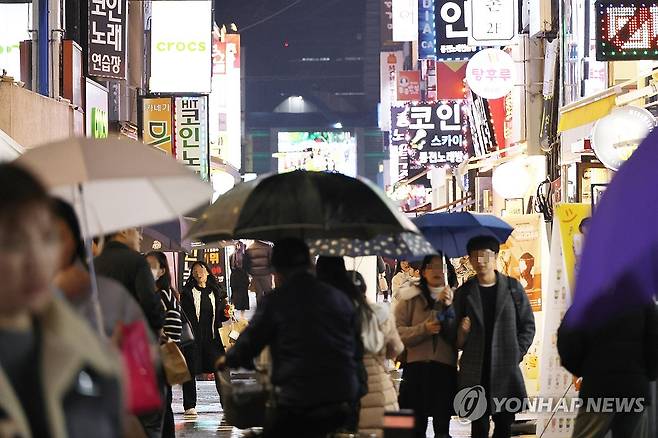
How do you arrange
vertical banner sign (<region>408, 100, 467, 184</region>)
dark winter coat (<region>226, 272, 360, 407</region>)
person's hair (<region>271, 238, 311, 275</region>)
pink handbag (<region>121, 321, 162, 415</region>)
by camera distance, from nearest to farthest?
1. pink handbag (<region>121, 321, 162, 415</region>)
2. dark winter coat (<region>226, 272, 360, 407</region>)
3. person's hair (<region>271, 238, 311, 275</region>)
4. vertical banner sign (<region>408, 100, 467, 184</region>)

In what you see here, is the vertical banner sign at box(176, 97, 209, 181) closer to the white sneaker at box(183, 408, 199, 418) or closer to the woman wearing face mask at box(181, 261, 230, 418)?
the woman wearing face mask at box(181, 261, 230, 418)

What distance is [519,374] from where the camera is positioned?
11000 millimetres

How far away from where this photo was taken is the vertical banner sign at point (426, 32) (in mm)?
35188

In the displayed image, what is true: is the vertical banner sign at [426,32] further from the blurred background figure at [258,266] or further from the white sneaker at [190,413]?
the white sneaker at [190,413]

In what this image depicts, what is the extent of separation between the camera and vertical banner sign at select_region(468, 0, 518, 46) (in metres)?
26.4

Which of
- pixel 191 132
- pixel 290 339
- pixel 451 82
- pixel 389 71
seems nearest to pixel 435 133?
pixel 451 82

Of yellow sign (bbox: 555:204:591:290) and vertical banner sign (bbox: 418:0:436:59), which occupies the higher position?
vertical banner sign (bbox: 418:0:436:59)

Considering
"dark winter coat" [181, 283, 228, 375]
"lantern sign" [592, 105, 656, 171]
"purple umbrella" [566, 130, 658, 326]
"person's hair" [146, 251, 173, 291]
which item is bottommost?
"dark winter coat" [181, 283, 228, 375]

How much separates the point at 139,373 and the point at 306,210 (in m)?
4.81

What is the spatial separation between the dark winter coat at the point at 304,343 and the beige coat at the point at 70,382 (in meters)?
3.64

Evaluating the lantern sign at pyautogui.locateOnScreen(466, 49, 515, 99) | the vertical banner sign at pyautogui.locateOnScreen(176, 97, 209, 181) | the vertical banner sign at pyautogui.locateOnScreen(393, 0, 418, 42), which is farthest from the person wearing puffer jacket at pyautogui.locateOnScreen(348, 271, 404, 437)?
the vertical banner sign at pyautogui.locateOnScreen(393, 0, 418, 42)

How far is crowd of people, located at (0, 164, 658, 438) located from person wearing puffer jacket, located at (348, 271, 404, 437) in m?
0.01

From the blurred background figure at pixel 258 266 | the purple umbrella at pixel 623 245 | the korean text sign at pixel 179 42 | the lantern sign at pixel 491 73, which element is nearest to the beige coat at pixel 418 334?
the purple umbrella at pixel 623 245

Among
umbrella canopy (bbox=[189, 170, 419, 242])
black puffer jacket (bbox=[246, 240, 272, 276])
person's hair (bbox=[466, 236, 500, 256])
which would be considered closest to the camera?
A: umbrella canopy (bbox=[189, 170, 419, 242])
